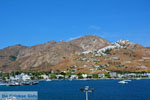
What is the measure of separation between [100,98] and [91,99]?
4.61 m

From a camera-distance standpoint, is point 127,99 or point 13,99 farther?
point 127,99

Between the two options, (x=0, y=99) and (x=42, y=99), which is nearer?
(x=0, y=99)

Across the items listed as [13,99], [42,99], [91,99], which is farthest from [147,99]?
[13,99]

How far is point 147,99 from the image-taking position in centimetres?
9231

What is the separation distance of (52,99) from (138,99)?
1226 inches

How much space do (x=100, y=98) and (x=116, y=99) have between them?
6330mm

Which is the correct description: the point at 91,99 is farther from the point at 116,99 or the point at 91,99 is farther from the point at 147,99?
the point at 147,99

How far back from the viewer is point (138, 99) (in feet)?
305

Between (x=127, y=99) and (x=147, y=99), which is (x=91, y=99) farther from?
(x=147, y=99)

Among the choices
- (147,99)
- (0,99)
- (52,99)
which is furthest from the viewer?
(52,99)

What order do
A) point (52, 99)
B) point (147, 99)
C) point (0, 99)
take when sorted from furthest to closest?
point (52, 99) → point (147, 99) → point (0, 99)

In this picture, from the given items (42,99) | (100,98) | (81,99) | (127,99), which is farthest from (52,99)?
(127,99)

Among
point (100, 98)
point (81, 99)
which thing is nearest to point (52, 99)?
point (81, 99)

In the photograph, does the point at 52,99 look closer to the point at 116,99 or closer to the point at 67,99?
the point at 67,99
